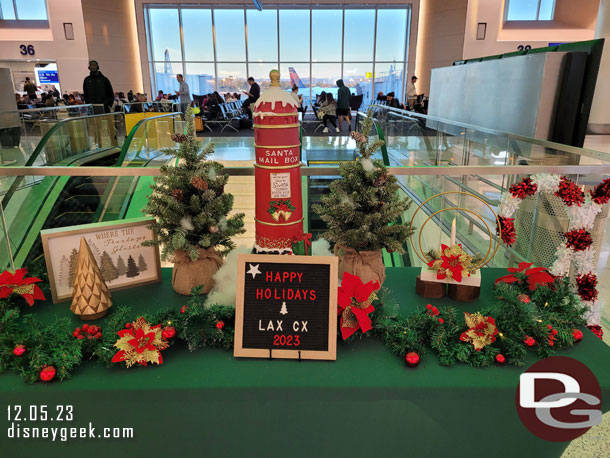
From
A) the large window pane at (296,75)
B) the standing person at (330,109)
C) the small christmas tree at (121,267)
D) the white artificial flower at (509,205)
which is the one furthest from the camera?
the large window pane at (296,75)

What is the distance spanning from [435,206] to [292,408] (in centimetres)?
316

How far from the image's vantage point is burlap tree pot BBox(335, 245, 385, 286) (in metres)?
1.66

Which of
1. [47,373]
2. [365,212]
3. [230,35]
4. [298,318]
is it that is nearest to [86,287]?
[47,373]

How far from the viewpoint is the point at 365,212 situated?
5.47ft

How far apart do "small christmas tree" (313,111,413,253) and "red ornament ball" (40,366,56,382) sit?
101 centimetres

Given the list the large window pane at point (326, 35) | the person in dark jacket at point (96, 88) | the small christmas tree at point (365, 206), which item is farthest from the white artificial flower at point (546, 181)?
the large window pane at point (326, 35)

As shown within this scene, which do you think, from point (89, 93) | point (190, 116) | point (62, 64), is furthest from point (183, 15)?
point (190, 116)

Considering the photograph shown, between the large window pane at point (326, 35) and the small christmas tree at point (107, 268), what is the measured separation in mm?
19649

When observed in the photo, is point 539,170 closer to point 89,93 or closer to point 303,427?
point 303,427

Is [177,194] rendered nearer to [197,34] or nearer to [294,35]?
[294,35]

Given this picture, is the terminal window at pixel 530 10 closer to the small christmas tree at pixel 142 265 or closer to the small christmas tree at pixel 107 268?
the small christmas tree at pixel 142 265

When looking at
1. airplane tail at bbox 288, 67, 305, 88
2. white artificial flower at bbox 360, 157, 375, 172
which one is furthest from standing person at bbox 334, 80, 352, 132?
white artificial flower at bbox 360, 157, 375, 172

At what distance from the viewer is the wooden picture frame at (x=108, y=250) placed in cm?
162

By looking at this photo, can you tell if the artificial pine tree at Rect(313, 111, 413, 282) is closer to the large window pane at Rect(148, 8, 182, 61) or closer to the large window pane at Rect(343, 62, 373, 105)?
the large window pane at Rect(343, 62, 373, 105)
